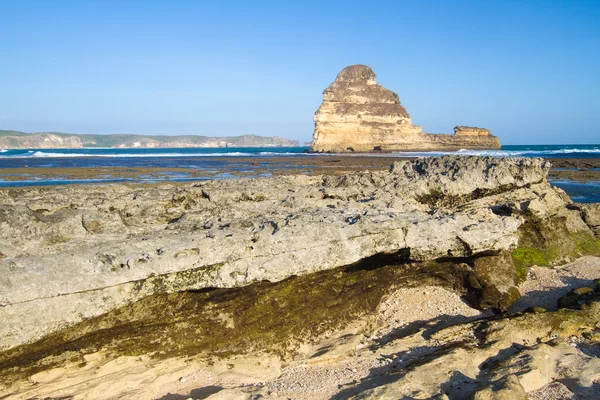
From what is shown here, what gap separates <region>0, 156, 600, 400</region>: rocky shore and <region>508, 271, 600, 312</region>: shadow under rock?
0.04m

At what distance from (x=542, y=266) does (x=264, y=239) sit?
22.7 ft

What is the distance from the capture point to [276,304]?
19.8 feet

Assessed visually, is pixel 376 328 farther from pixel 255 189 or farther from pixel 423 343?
pixel 255 189

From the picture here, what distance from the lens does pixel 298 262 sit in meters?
5.89

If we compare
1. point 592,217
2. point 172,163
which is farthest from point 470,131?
point 592,217

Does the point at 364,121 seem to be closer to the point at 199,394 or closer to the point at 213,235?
the point at 213,235

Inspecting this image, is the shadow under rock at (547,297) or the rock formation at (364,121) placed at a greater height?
the rock formation at (364,121)

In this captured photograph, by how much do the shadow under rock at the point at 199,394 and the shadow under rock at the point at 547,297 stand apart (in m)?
5.20

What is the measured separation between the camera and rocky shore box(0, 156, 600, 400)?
4668 millimetres

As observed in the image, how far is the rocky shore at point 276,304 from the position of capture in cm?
467

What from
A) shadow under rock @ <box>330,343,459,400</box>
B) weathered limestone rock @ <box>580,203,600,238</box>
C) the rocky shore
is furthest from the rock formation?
shadow under rock @ <box>330,343,459,400</box>

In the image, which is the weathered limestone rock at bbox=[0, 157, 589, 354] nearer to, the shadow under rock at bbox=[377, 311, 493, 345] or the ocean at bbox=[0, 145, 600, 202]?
the shadow under rock at bbox=[377, 311, 493, 345]

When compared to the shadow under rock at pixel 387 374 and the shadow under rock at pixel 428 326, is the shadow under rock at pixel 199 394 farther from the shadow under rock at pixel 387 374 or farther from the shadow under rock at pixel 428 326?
the shadow under rock at pixel 428 326

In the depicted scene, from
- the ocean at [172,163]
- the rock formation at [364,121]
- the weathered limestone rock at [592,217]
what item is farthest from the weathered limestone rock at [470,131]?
the weathered limestone rock at [592,217]
